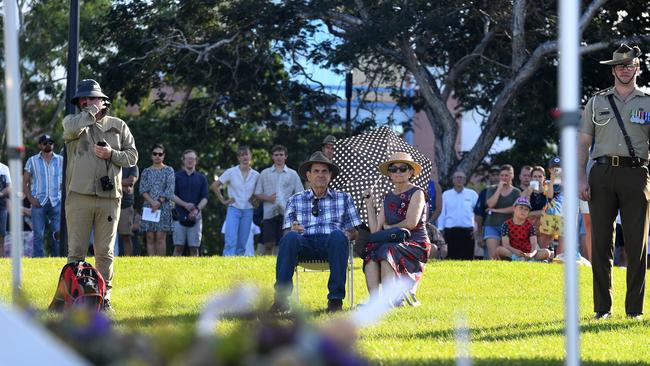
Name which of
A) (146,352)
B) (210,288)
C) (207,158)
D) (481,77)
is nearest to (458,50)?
(481,77)

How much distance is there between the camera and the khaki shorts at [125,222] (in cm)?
1856

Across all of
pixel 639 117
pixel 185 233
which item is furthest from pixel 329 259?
pixel 185 233

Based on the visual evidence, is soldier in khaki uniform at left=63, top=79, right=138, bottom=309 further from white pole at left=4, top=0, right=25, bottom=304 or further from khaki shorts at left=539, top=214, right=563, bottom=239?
khaki shorts at left=539, top=214, right=563, bottom=239

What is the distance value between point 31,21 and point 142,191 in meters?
29.1

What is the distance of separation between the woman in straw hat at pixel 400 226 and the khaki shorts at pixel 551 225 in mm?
6020

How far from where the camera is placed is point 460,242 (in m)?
20.6

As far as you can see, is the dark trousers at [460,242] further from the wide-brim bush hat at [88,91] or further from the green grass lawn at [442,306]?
the wide-brim bush hat at [88,91]

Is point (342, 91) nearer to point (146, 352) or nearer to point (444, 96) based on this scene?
point (444, 96)

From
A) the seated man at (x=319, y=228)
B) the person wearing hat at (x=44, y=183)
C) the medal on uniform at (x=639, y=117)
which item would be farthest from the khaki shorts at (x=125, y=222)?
the medal on uniform at (x=639, y=117)

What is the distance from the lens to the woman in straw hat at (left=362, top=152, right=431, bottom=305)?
11531 millimetres

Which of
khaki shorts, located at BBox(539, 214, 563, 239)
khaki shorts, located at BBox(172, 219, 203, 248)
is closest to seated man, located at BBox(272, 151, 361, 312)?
khaki shorts, located at BBox(539, 214, 563, 239)

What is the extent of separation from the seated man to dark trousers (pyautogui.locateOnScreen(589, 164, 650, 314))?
2.21 meters

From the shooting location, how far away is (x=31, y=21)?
4569 centimetres

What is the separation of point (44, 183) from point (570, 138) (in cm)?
1428
